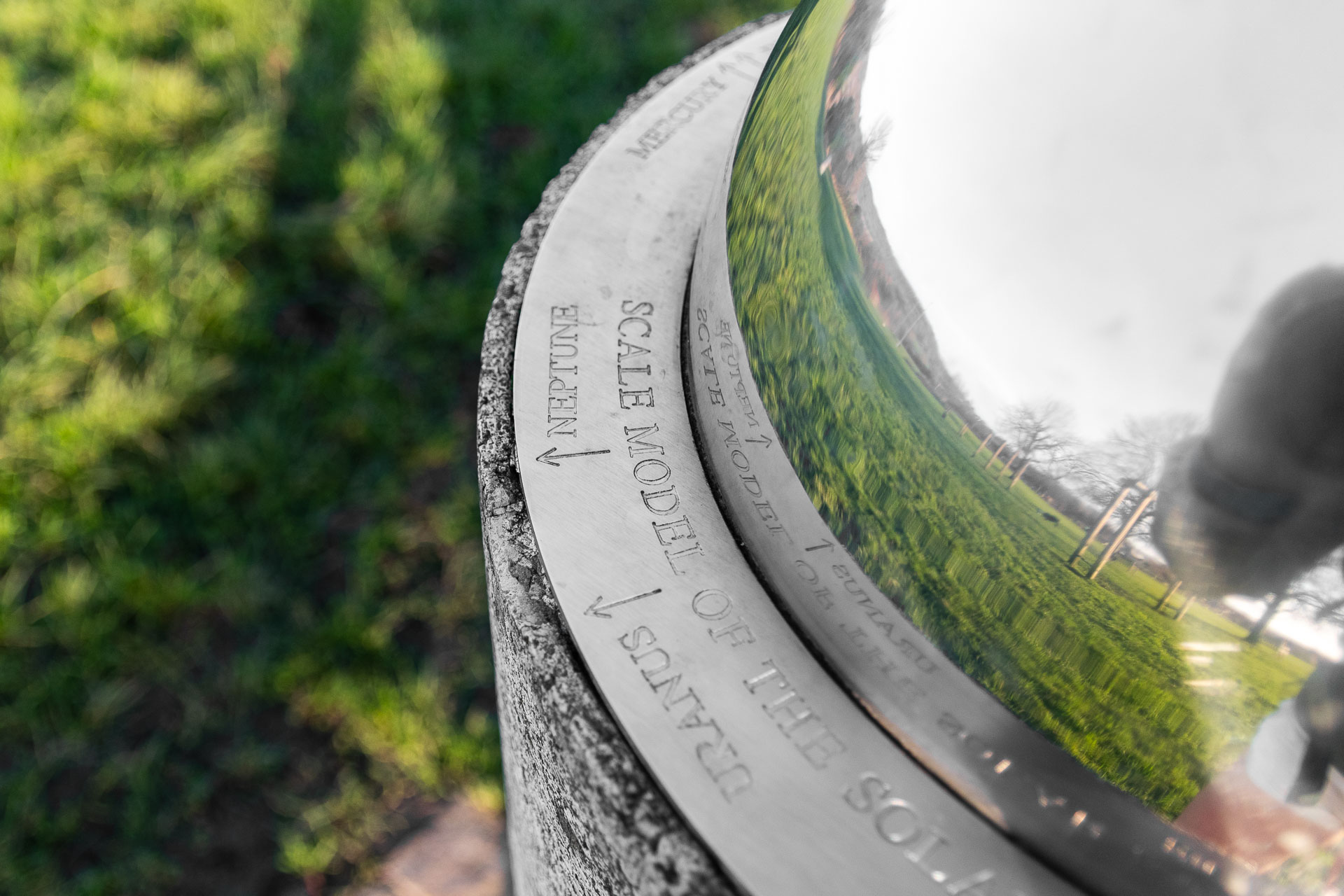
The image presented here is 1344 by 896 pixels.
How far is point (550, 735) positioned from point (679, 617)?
194 millimetres

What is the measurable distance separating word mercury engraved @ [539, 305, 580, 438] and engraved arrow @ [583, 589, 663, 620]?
0.80 ft

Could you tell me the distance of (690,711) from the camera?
1.02 m

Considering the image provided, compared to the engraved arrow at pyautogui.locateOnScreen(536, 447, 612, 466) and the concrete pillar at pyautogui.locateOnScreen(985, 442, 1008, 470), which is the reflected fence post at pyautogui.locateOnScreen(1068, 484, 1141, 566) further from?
the engraved arrow at pyautogui.locateOnScreen(536, 447, 612, 466)

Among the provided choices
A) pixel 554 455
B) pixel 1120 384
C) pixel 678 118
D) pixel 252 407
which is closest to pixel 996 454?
pixel 1120 384

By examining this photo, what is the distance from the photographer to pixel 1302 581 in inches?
31.9

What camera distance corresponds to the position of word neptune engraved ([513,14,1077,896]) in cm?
93

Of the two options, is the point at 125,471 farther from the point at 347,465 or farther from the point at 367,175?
the point at 367,175

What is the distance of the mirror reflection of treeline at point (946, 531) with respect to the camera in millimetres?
887

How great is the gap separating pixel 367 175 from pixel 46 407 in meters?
1.19

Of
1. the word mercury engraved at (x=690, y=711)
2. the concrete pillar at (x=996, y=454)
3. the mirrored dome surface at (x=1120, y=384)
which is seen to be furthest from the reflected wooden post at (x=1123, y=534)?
the word mercury engraved at (x=690, y=711)

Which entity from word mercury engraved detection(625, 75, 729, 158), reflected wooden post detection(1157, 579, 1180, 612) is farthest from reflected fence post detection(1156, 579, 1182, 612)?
word mercury engraved detection(625, 75, 729, 158)

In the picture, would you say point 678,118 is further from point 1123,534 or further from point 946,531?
point 1123,534

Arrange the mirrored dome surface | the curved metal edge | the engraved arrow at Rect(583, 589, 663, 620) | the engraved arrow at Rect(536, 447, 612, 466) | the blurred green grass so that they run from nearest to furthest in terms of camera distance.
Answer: the mirrored dome surface, the curved metal edge, the engraved arrow at Rect(583, 589, 663, 620), the engraved arrow at Rect(536, 447, 612, 466), the blurred green grass

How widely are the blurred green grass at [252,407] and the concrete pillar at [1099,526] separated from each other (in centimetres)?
178
